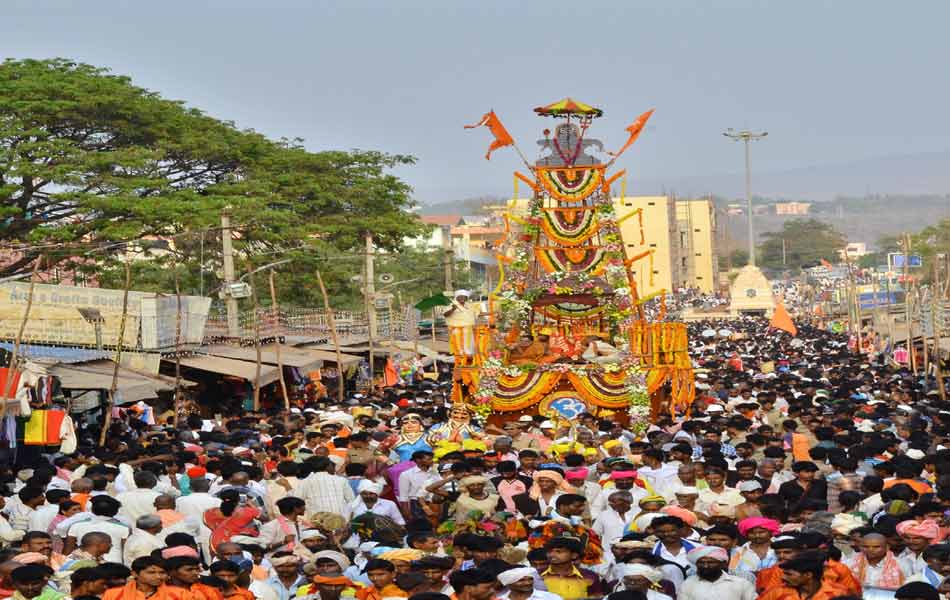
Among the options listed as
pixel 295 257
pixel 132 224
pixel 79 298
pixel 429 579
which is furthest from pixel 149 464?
pixel 295 257

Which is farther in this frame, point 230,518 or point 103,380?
point 103,380

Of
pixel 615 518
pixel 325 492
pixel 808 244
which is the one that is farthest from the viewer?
pixel 808 244

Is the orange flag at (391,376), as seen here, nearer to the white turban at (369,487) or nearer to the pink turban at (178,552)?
the white turban at (369,487)

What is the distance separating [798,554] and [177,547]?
3843 millimetres

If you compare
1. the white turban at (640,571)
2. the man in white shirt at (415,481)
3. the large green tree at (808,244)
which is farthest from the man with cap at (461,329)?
the large green tree at (808,244)

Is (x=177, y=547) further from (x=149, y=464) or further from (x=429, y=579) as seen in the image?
(x=149, y=464)

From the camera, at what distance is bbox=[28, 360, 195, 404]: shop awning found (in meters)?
23.7

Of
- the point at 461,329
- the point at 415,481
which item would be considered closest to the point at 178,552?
the point at 415,481

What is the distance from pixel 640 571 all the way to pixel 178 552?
2.82 m

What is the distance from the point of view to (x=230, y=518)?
510 inches

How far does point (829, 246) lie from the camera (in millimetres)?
191625

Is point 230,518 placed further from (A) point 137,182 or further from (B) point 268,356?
(A) point 137,182

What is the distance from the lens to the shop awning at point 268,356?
33125 millimetres

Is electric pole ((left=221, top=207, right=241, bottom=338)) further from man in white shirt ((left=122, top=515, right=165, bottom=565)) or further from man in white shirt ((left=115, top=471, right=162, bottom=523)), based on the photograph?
man in white shirt ((left=122, top=515, right=165, bottom=565))
